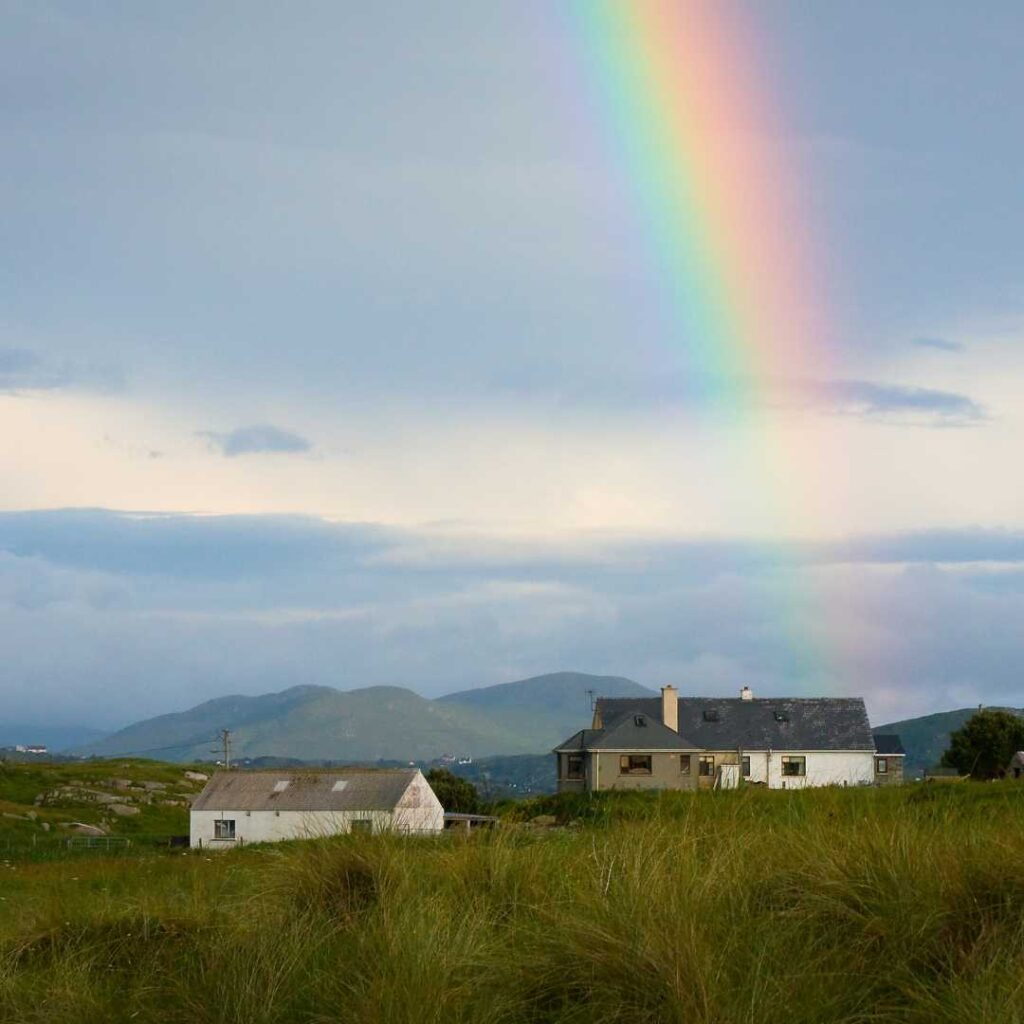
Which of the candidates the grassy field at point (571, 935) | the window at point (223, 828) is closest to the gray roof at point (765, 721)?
the window at point (223, 828)

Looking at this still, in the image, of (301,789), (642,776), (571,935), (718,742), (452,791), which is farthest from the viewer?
(452,791)

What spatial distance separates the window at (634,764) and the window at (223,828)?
1953 centimetres

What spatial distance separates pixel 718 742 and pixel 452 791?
50.8 ft

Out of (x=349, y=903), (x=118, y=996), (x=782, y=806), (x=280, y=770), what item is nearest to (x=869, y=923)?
(x=349, y=903)

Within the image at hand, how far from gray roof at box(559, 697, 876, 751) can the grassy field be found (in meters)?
65.2

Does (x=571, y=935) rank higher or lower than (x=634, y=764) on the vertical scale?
higher

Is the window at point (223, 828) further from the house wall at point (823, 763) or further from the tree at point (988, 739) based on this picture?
the tree at point (988, 739)

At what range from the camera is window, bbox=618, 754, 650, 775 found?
68812 mm

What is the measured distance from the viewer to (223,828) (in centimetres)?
6206

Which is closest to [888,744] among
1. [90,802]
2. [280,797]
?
[280,797]

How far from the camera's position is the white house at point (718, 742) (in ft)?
227

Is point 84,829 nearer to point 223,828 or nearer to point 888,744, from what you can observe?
point 223,828

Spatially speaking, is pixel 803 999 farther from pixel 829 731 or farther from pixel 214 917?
pixel 829 731

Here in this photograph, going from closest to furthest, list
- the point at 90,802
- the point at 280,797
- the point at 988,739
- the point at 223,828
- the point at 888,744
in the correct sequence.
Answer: the point at 223,828 → the point at 280,797 → the point at 988,739 → the point at 90,802 → the point at 888,744
